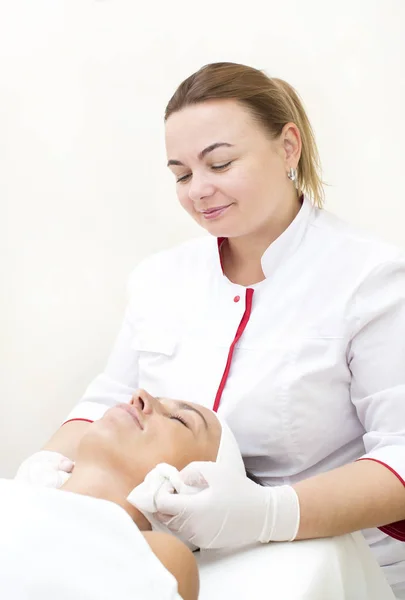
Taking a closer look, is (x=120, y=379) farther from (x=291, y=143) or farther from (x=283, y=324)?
(x=291, y=143)

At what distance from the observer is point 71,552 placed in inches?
47.7

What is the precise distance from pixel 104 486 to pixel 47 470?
210 mm

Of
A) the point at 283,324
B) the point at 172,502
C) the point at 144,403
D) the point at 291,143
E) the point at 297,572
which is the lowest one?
the point at 297,572

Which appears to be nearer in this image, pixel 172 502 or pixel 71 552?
pixel 71 552

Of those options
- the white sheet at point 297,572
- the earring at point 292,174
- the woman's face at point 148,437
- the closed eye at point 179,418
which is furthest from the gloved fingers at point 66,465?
the earring at point 292,174

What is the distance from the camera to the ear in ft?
A: 6.22

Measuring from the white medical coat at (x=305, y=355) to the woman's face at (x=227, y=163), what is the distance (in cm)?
11

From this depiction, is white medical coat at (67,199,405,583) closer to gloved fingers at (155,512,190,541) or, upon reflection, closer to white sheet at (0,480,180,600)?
gloved fingers at (155,512,190,541)

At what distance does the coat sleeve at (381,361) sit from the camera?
67.3 inches

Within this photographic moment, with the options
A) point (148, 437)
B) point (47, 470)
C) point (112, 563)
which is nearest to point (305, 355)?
point (148, 437)

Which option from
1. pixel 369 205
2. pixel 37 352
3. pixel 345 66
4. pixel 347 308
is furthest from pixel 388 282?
pixel 37 352

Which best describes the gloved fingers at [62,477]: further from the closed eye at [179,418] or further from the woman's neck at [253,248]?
the woman's neck at [253,248]

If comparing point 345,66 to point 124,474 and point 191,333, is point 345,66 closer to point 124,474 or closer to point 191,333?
point 191,333

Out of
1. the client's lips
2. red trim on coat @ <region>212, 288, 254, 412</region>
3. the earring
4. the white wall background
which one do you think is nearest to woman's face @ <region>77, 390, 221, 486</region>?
the client's lips
